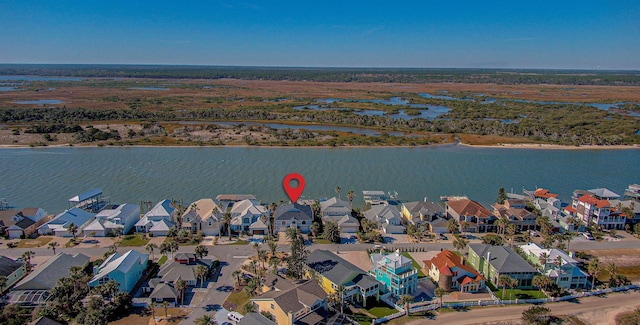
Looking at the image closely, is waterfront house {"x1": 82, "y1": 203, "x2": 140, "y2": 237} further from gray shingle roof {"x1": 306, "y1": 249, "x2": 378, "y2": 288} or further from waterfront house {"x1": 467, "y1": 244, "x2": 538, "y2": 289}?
waterfront house {"x1": 467, "y1": 244, "x2": 538, "y2": 289}

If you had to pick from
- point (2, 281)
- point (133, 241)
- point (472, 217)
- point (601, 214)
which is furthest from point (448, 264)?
point (2, 281)

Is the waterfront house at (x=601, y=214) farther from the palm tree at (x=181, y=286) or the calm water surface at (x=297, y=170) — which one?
the palm tree at (x=181, y=286)

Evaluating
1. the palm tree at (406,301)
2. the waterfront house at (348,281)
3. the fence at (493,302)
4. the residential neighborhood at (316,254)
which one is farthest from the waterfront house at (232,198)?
the fence at (493,302)

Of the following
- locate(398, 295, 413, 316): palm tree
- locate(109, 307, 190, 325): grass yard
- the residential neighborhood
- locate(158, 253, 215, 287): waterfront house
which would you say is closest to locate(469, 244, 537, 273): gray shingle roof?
the residential neighborhood

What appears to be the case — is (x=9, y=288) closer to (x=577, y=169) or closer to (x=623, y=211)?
(x=623, y=211)

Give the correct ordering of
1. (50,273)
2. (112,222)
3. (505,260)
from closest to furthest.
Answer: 1. (50,273)
2. (505,260)
3. (112,222)

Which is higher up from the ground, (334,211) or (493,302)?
(334,211)

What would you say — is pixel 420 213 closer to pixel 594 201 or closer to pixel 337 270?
pixel 337 270
